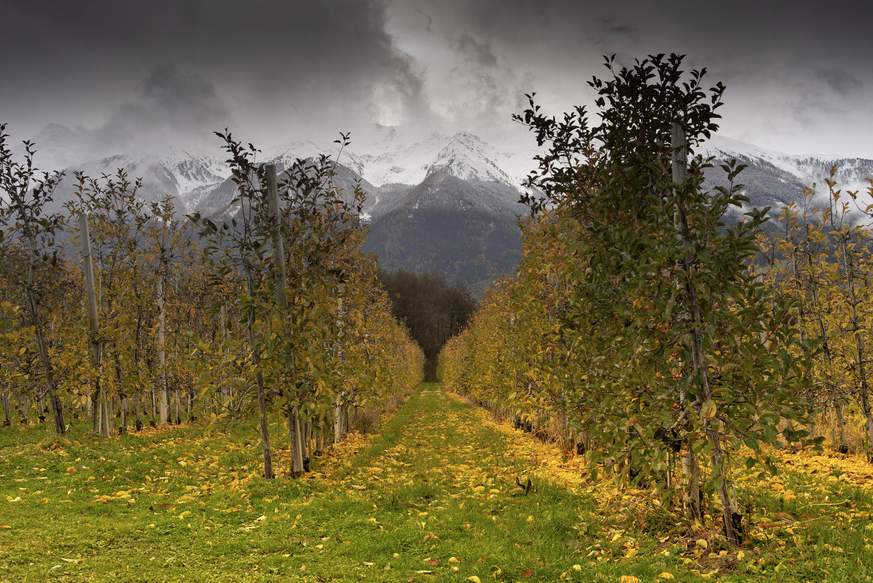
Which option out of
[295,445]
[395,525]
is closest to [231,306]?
[295,445]

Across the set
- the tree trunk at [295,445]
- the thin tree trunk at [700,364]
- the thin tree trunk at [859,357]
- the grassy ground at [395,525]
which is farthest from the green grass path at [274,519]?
the thin tree trunk at [859,357]

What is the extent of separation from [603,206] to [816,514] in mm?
4792

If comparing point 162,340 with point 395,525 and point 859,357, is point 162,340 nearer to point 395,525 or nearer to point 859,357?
point 395,525

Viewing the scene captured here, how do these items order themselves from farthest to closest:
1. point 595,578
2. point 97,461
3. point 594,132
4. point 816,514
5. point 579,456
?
point 579,456 < point 97,461 < point 594,132 < point 816,514 < point 595,578

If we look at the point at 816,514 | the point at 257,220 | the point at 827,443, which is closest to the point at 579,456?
the point at 816,514

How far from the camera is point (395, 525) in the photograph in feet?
21.0

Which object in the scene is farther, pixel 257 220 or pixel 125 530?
pixel 257 220

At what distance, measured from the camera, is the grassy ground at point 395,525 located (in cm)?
462

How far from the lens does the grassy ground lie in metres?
4.62

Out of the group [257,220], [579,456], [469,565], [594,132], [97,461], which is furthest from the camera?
[579,456]

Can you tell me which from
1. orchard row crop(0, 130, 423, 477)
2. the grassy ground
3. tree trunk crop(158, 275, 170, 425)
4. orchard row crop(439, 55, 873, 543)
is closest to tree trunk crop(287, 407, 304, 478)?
orchard row crop(0, 130, 423, 477)

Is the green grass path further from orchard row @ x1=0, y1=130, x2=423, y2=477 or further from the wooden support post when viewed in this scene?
the wooden support post

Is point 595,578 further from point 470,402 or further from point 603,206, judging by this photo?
point 470,402

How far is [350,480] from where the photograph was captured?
902 cm
